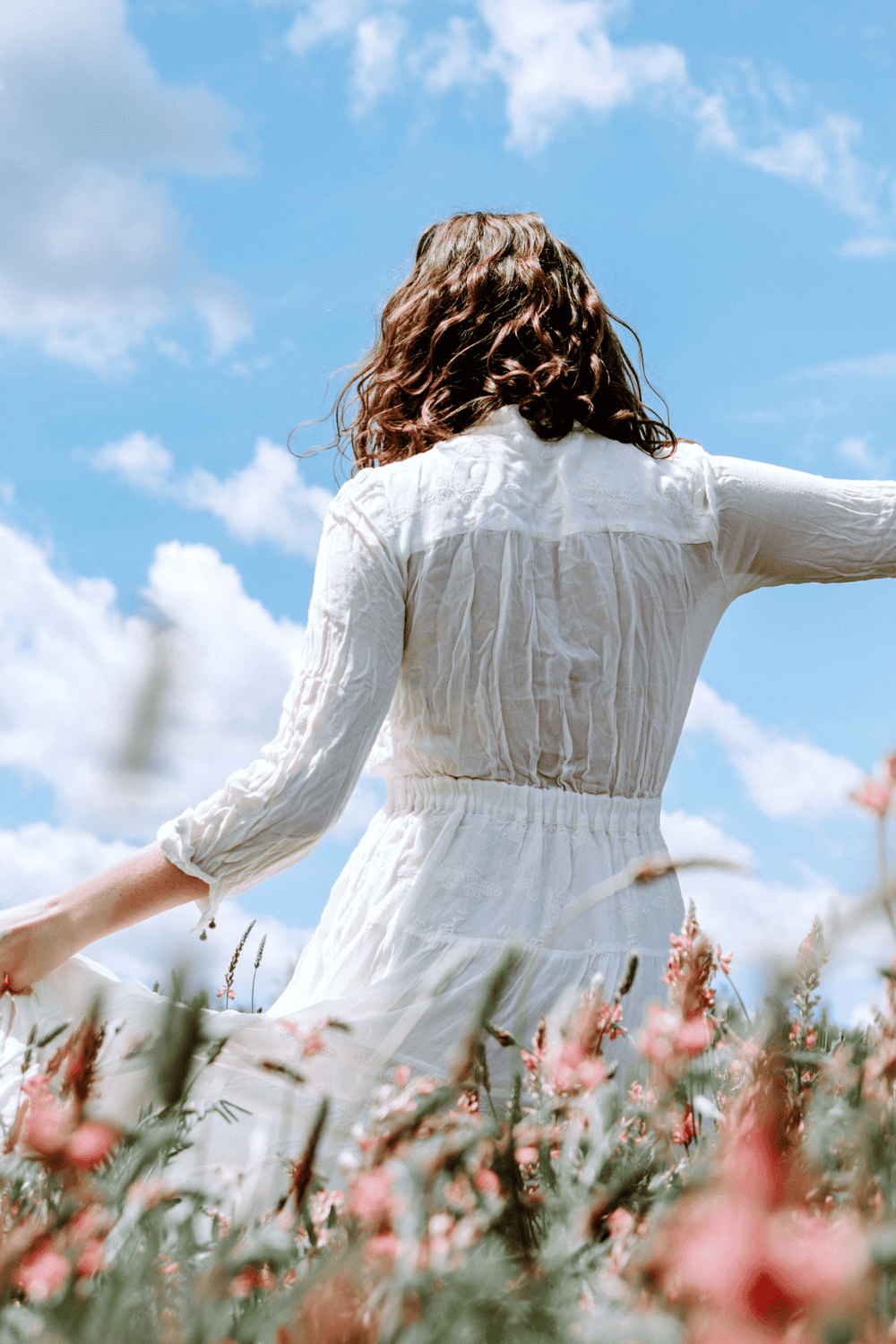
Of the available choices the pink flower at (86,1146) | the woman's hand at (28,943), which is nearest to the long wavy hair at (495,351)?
the woman's hand at (28,943)

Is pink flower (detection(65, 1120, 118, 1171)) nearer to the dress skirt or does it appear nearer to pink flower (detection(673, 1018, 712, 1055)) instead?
pink flower (detection(673, 1018, 712, 1055))

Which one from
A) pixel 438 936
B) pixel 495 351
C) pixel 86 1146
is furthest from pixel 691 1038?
pixel 495 351

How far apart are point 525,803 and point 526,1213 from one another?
1214 millimetres

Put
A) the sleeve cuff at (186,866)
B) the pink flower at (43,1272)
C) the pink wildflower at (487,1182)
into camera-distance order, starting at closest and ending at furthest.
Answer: the pink flower at (43,1272)
the pink wildflower at (487,1182)
the sleeve cuff at (186,866)

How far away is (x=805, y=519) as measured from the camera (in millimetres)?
1854

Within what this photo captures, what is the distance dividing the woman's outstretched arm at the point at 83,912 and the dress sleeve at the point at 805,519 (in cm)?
102

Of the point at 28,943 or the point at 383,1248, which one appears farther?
the point at 28,943

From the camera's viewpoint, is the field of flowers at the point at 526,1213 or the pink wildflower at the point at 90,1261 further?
the pink wildflower at the point at 90,1261

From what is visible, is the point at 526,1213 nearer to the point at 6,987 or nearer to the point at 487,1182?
the point at 487,1182

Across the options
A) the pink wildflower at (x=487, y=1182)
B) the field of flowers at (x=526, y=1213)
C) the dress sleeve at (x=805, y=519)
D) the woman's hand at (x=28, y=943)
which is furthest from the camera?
the dress sleeve at (x=805, y=519)

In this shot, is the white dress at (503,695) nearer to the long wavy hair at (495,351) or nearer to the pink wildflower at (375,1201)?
the long wavy hair at (495,351)

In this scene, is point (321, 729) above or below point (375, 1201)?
above

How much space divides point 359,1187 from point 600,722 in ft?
4.29

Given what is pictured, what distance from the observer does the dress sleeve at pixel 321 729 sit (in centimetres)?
152
